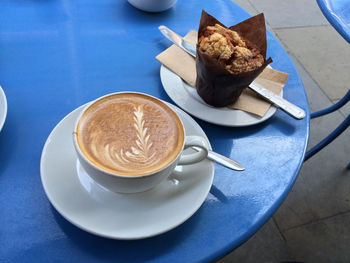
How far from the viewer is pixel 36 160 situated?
56 cm

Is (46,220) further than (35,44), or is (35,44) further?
(35,44)

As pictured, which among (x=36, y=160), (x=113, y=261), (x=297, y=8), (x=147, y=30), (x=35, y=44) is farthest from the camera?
(x=297, y=8)

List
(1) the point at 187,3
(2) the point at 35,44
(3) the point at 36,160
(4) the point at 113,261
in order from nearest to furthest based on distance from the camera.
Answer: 1. (4) the point at 113,261
2. (3) the point at 36,160
3. (2) the point at 35,44
4. (1) the point at 187,3

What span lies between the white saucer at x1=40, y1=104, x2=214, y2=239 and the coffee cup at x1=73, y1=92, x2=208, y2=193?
0.09ft

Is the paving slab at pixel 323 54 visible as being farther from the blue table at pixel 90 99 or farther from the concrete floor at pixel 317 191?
the blue table at pixel 90 99

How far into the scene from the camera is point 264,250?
4.27 ft

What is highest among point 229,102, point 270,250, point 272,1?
point 229,102

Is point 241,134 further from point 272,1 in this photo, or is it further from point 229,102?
point 272,1

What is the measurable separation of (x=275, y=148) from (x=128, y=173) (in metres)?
0.34

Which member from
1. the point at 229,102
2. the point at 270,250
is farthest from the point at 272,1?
the point at 229,102

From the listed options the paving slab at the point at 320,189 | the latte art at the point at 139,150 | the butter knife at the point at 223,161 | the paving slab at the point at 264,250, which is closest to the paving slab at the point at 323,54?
the paving slab at the point at 320,189

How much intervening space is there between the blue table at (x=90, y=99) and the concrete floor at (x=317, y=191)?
761mm

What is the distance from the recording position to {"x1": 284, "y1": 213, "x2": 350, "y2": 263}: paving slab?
132 centimetres

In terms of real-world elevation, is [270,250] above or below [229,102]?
below
